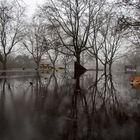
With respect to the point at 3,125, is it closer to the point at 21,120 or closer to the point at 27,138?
the point at 21,120

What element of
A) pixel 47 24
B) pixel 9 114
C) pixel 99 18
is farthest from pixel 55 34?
pixel 9 114

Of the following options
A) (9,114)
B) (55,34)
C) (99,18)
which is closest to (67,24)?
(55,34)

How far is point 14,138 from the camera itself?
3281 millimetres

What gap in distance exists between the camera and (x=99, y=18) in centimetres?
3006

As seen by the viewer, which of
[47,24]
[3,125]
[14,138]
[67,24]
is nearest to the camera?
[14,138]

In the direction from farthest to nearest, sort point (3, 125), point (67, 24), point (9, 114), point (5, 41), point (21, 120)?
1. point (5, 41)
2. point (67, 24)
3. point (9, 114)
4. point (21, 120)
5. point (3, 125)

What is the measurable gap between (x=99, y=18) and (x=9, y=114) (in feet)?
92.5

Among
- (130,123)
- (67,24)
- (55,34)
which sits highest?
(67,24)

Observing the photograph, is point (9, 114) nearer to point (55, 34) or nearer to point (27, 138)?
point (27, 138)

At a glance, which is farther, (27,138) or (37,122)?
(37,122)

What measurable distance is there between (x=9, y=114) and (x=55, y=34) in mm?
23411

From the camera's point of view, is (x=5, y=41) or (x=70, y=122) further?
(x=5, y=41)

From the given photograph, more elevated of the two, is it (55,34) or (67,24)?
(67,24)

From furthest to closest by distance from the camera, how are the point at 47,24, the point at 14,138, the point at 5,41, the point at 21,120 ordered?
the point at 5,41 < the point at 47,24 < the point at 21,120 < the point at 14,138
